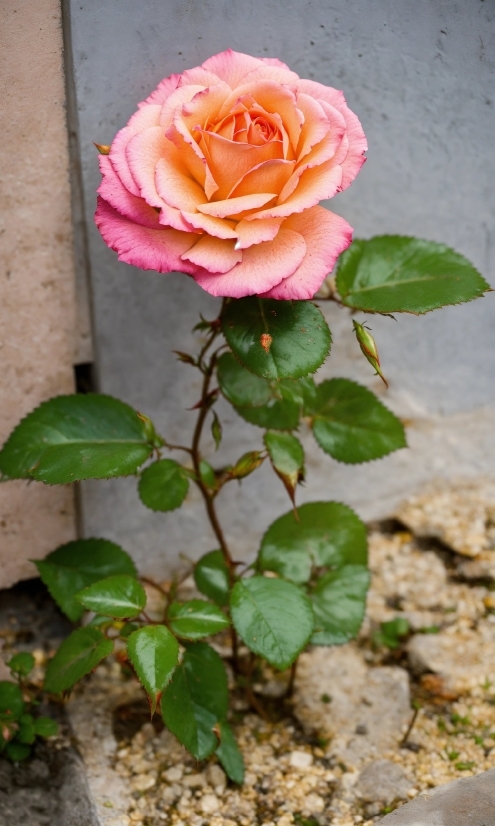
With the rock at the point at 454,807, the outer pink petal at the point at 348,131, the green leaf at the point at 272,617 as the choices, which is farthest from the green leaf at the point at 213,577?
the outer pink petal at the point at 348,131

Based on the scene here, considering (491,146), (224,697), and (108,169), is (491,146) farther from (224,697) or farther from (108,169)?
(224,697)

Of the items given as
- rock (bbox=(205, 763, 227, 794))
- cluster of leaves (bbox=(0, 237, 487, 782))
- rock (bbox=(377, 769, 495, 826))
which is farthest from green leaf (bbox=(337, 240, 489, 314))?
rock (bbox=(205, 763, 227, 794))

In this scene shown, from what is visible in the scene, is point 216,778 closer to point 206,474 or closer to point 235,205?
point 206,474

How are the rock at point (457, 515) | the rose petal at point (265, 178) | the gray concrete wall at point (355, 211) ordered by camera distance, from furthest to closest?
the rock at point (457, 515) < the gray concrete wall at point (355, 211) < the rose petal at point (265, 178)

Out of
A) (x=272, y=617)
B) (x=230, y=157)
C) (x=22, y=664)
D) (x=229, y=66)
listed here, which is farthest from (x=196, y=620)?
(x=229, y=66)

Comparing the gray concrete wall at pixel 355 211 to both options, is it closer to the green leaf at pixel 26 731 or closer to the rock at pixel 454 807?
the green leaf at pixel 26 731

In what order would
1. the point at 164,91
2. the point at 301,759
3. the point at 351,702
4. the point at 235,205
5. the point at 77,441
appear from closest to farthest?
the point at 235,205
the point at 164,91
the point at 77,441
the point at 301,759
the point at 351,702
